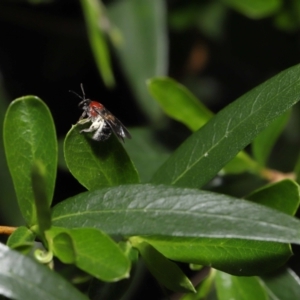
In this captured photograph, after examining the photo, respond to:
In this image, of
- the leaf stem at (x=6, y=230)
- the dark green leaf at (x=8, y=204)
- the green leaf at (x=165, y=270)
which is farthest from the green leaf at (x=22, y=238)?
the dark green leaf at (x=8, y=204)

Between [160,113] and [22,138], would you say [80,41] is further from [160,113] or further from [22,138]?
[22,138]

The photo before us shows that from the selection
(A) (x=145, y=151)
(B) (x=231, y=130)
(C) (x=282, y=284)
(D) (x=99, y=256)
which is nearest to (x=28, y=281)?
(D) (x=99, y=256)

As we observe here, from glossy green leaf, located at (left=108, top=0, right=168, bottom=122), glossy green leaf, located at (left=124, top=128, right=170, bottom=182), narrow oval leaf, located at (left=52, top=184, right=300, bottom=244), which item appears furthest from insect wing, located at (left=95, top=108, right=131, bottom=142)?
glossy green leaf, located at (left=108, top=0, right=168, bottom=122)

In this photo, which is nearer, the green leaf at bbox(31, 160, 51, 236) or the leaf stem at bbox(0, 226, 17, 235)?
the green leaf at bbox(31, 160, 51, 236)

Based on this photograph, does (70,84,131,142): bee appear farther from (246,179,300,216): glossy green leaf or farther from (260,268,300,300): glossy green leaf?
(260,268,300,300): glossy green leaf

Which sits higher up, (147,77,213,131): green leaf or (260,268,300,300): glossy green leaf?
(147,77,213,131): green leaf

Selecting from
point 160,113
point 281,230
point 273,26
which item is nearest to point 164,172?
point 281,230
